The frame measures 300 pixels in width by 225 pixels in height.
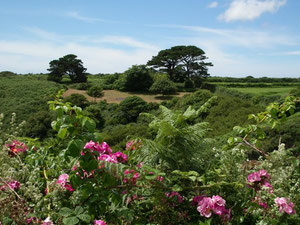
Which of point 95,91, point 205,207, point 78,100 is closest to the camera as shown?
point 205,207

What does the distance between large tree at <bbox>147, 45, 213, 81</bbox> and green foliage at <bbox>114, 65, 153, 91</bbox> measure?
580 centimetres

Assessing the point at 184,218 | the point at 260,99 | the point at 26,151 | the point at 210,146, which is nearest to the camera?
the point at 184,218

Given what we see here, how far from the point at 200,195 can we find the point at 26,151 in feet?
4.56

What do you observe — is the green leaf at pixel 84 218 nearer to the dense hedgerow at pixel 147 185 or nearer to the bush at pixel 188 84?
the dense hedgerow at pixel 147 185

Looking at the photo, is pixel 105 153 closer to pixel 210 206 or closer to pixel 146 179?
pixel 146 179

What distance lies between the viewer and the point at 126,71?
39.4 meters

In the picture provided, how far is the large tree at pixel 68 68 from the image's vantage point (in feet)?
160

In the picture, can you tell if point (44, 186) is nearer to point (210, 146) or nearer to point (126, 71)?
point (210, 146)

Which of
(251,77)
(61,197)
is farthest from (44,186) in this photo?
(251,77)

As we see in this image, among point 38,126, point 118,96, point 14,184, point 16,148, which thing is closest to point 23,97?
point 118,96

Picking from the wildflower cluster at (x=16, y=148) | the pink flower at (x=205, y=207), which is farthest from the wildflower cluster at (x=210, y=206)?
the wildflower cluster at (x=16, y=148)

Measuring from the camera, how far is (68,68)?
49.5 m

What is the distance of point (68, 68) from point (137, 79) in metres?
18.2

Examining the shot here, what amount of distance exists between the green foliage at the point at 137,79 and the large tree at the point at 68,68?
13.8 m
